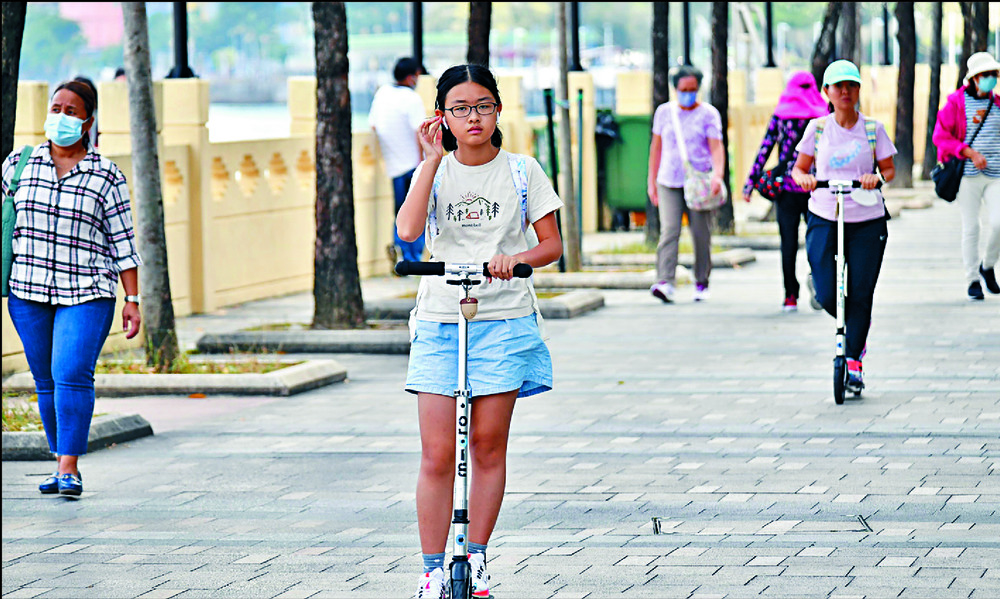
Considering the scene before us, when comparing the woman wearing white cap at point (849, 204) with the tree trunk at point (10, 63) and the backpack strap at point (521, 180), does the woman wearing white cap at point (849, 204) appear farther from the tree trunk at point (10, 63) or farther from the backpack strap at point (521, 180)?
the backpack strap at point (521, 180)

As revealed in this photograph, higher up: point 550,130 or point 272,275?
point 550,130

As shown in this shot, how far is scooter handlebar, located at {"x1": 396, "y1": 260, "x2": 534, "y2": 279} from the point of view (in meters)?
4.98

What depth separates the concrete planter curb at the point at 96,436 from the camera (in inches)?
340

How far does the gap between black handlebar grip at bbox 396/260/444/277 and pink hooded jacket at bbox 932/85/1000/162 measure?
9.75 metres

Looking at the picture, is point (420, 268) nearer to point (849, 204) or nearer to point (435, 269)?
point (435, 269)

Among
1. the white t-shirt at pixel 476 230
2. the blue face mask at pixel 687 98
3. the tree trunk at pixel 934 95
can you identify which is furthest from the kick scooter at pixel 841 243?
the tree trunk at pixel 934 95

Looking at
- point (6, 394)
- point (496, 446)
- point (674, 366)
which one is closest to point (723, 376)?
point (674, 366)

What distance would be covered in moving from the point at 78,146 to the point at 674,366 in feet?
15.7

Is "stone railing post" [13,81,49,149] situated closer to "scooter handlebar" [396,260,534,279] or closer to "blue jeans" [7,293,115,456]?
"blue jeans" [7,293,115,456]

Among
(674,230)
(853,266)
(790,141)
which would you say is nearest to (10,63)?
(853,266)

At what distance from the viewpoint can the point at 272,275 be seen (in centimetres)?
1642

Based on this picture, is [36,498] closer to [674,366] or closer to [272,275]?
[674,366]

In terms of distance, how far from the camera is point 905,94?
34.8 meters

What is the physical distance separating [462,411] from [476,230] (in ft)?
1.84
